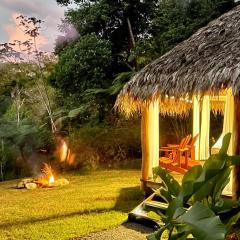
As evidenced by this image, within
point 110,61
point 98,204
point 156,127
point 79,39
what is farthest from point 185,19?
point 98,204

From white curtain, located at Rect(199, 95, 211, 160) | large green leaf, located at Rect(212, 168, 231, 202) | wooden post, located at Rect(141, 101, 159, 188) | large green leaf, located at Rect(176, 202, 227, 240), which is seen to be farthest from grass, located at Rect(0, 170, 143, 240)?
large green leaf, located at Rect(176, 202, 227, 240)

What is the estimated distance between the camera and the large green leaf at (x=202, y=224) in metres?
1.40

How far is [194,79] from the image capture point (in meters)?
4.73

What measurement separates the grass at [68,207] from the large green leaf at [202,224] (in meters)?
3.49

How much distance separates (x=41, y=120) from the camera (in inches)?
550

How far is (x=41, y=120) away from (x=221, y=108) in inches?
274

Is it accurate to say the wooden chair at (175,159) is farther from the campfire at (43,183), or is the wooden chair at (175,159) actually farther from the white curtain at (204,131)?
the campfire at (43,183)

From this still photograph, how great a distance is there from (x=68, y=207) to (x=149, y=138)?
5.17 ft

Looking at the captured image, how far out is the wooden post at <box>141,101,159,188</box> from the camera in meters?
6.14

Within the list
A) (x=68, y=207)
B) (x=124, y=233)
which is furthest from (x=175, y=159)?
(x=124, y=233)

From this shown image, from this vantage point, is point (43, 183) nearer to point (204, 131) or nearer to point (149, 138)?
point (149, 138)

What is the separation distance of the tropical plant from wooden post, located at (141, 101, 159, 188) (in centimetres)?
425

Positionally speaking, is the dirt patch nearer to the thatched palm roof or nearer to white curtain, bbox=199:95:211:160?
the thatched palm roof

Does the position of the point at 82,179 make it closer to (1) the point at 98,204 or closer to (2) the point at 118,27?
(1) the point at 98,204
